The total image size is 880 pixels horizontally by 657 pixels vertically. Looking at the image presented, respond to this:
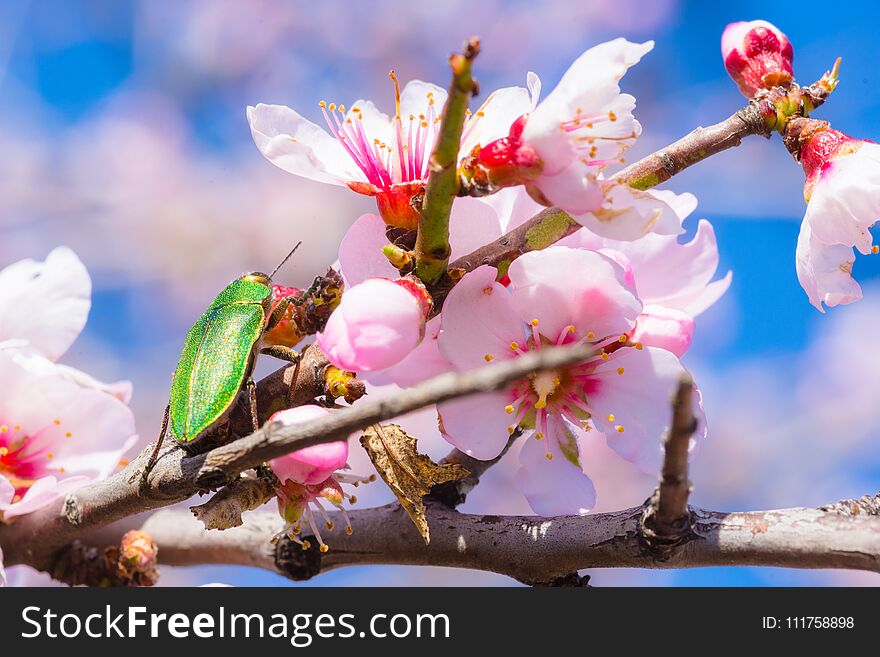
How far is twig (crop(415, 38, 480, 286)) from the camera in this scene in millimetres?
757

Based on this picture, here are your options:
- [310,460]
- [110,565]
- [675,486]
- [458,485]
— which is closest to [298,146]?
[310,460]

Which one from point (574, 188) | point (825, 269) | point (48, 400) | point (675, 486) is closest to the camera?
point (675, 486)

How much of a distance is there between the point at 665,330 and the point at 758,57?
0.40 m

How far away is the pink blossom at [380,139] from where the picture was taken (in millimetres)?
1075

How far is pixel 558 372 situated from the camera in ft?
3.71

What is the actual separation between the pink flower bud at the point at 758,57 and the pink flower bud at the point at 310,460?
0.70 meters

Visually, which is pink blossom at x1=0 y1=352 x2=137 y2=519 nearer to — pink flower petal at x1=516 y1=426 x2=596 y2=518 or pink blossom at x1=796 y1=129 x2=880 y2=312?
pink flower petal at x1=516 y1=426 x2=596 y2=518

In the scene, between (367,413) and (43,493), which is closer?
(367,413)

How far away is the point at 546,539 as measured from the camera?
1.06 meters

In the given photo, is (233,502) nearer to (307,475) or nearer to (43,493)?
(307,475)

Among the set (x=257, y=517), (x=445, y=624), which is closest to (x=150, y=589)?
(x=257, y=517)

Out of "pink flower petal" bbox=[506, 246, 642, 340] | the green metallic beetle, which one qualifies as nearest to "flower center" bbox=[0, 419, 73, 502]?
the green metallic beetle

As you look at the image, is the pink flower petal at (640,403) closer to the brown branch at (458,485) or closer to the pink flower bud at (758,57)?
the brown branch at (458,485)

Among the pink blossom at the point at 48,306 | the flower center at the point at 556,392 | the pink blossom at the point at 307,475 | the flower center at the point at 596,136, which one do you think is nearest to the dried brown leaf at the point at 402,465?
the pink blossom at the point at 307,475
